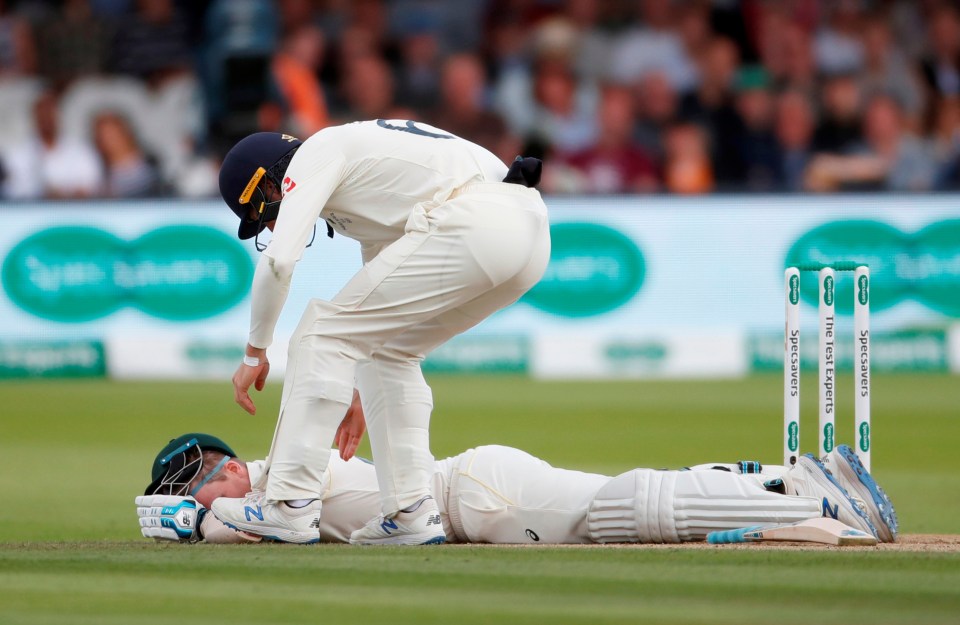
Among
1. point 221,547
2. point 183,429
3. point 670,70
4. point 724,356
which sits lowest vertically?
point 221,547

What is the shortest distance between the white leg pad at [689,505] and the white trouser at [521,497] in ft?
0.40

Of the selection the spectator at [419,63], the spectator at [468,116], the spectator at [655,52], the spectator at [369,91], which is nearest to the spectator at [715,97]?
the spectator at [655,52]

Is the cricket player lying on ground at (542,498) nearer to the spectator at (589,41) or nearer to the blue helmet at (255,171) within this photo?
the blue helmet at (255,171)

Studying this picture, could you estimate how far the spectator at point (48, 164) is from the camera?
13.5 metres

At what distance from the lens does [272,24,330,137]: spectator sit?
13.8 metres

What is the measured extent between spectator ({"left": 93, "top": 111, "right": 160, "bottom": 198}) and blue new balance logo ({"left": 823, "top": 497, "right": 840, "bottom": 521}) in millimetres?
9492

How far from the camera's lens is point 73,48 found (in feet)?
48.2

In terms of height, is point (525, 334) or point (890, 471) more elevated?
point (525, 334)

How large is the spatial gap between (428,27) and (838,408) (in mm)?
6671

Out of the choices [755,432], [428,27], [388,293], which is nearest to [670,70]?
[428,27]

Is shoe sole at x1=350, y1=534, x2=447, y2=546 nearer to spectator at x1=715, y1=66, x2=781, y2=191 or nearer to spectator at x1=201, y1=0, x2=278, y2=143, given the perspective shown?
spectator at x1=715, y1=66, x2=781, y2=191

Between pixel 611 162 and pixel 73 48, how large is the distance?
17.8 feet

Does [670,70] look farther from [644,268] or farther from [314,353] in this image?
[314,353]

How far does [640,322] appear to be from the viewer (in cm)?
1262
